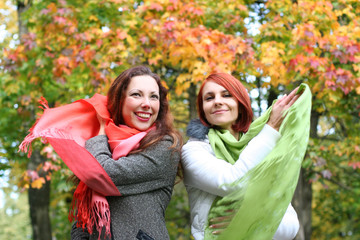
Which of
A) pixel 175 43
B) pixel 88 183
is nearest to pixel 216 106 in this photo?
pixel 88 183

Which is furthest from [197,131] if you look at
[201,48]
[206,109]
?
[201,48]

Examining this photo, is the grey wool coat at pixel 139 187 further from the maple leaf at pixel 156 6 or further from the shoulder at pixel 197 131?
the maple leaf at pixel 156 6

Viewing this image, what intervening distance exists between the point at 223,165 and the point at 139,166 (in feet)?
1.41

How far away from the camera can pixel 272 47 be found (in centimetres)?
516

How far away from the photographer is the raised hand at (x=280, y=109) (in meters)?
2.35

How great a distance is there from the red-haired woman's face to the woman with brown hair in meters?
0.24

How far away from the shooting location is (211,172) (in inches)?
90.4

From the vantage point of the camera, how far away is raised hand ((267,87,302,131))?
2.35 metres

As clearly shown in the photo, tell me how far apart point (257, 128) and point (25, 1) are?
24.0ft

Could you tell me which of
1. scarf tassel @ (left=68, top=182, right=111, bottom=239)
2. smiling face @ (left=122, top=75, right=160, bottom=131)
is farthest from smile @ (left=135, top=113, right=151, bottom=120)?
scarf tassel @ (left=68, top=182, right=111, bottom=239)

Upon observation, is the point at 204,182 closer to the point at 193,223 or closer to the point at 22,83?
the point at 193,223

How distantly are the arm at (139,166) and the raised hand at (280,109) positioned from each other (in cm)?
54

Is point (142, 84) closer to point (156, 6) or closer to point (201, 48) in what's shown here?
point (201, 48)

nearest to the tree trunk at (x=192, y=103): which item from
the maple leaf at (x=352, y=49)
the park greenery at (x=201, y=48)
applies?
the park greenery at (x=201, y=48)
